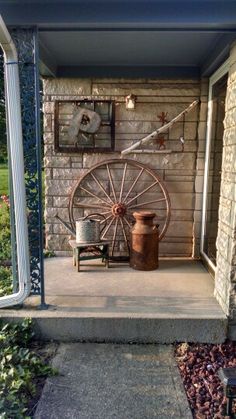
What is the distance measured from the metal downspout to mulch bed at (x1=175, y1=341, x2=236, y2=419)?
123cm

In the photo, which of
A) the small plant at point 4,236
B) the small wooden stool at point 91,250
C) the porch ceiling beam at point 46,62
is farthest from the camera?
the small plant at point 4,236

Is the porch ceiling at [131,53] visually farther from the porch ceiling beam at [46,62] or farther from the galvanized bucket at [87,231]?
the galvanized bucket at [87,231]

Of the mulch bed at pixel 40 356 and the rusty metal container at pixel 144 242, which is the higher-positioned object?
the rusty metal container at pixel 144 242

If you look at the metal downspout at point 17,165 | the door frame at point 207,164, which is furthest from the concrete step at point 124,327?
the door frame at point 207,164

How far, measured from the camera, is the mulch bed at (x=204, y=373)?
1.96m

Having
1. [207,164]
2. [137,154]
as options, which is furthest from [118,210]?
[207,164]

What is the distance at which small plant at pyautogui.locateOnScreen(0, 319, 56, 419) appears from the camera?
1856 mm

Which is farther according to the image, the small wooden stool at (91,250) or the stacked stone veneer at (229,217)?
the small wooden stool at (91,250)

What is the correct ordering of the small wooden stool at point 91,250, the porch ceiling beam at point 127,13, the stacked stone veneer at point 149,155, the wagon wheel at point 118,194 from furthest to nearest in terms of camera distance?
1. the wagon wheel at point 118,194
2. the stacked stone veneer at point 149,155
3. the small wooden stool at point 91,250
4. the porch ceiling beam at point 127,13

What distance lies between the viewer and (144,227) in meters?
3.58

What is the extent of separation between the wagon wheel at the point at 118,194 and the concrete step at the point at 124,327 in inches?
58.7

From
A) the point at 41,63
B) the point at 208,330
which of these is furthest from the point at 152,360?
the point at 41,63

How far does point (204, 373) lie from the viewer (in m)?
2.28

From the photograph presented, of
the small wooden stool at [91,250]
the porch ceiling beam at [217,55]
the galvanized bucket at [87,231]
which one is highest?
the porch ceiling beam at [217,55]
